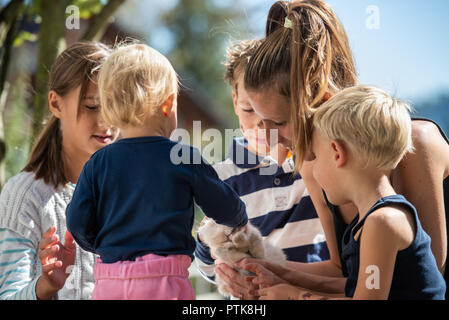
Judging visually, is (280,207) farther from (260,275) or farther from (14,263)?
(14,263)

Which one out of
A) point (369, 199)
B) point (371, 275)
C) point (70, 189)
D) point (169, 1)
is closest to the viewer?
point (371, 275)

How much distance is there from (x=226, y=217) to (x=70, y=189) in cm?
79

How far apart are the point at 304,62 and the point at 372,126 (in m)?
0.37

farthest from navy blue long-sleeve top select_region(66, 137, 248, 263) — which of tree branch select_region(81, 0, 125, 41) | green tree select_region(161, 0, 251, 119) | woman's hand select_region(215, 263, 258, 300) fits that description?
green tree select_region(161, 0, 251, 119)

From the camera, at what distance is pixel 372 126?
1.42 meters

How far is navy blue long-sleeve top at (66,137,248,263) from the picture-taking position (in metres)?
1.41

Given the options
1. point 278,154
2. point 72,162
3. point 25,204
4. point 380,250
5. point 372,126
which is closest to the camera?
→ point 380,250

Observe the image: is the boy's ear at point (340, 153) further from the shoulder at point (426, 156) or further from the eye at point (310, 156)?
the shoulder at point (426, 156)

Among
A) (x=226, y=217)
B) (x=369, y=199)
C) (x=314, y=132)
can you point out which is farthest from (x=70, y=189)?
(x=369, y=199)

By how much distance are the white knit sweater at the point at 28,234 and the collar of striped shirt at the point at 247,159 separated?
28.9 inches

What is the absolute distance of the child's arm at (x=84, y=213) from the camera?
1449mm

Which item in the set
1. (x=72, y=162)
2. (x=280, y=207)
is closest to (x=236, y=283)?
(x=280, y=207)

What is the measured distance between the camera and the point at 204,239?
67.6 inches
